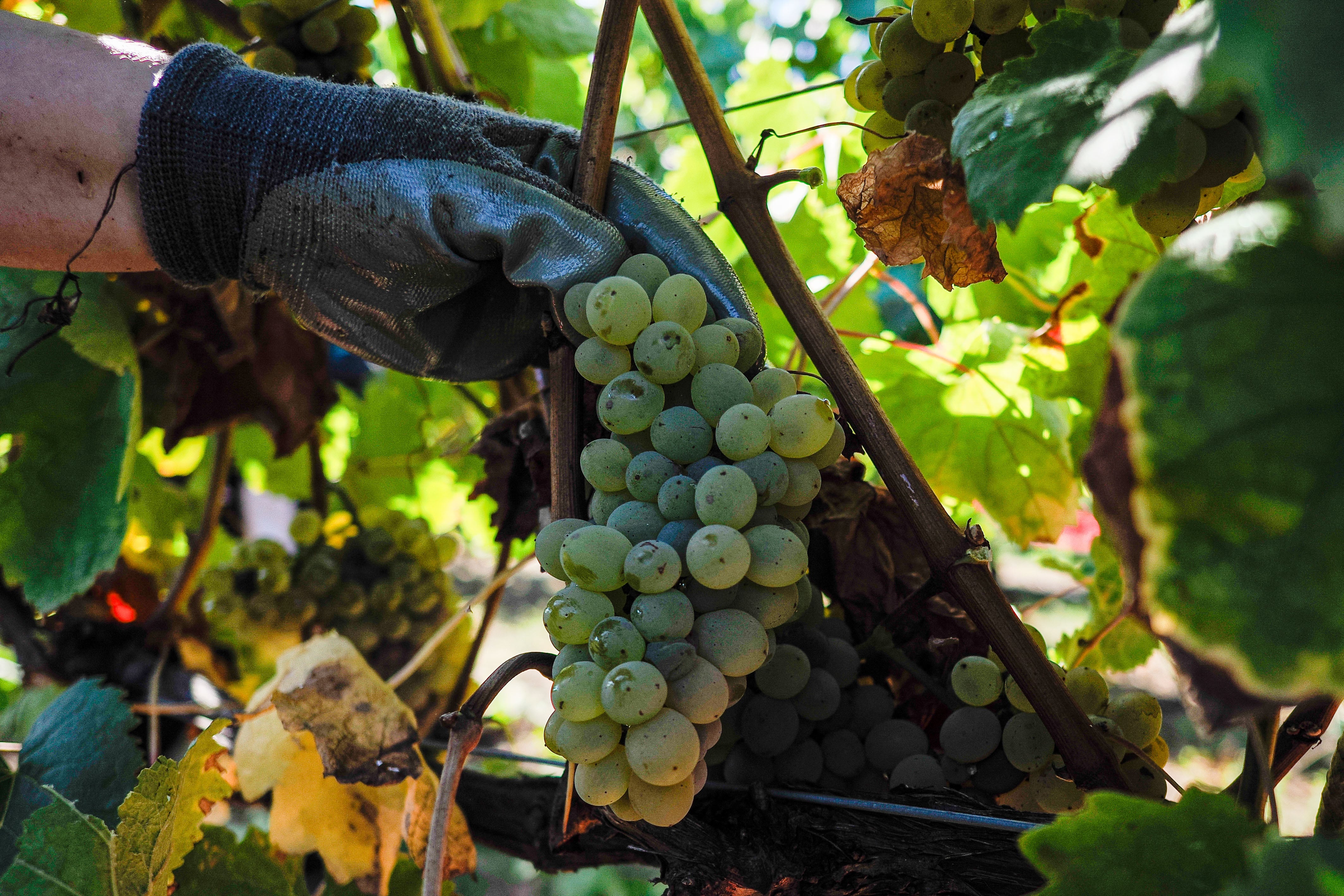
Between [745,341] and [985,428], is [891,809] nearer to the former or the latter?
[745,341]

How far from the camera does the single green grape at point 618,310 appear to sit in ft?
1.63

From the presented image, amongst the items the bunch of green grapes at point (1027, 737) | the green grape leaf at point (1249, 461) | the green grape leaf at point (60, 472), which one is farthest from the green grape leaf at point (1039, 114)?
the green grape leaf at point (60, 472)

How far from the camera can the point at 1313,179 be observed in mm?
311

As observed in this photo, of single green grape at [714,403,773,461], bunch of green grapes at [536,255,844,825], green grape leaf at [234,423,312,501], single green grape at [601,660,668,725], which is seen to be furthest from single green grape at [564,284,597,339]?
green grape leaf at [234,423,312,501]

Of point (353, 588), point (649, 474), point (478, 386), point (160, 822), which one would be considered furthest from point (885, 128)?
point (478, 386)

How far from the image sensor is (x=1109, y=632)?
85 centimetres

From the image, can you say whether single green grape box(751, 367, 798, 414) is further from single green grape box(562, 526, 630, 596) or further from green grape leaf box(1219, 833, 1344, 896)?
green grape leaf box(1219, 833, 1344, 896)

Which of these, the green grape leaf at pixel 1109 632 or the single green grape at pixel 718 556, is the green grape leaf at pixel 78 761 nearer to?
the single green grape at pixel 718 556

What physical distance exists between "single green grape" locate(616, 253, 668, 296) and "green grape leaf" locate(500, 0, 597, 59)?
718mm

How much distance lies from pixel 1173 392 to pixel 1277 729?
350 millimetres

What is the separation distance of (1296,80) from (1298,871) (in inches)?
9.1

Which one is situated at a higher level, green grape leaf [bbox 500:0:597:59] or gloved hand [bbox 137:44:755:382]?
green grape leaf [bbox 500:0:597:59]

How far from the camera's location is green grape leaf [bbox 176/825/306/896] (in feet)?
2.28

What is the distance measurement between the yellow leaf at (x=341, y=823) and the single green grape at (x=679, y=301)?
0.56m
